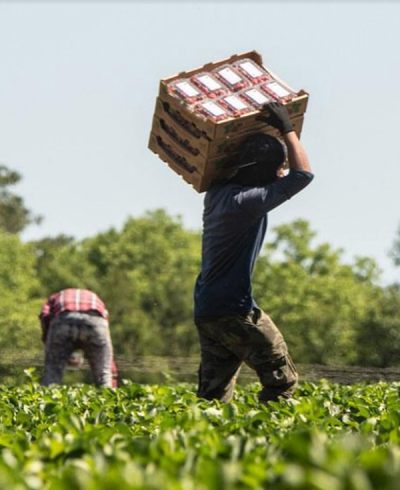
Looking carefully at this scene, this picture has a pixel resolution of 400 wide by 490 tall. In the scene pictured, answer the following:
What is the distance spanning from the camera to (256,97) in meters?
9.13

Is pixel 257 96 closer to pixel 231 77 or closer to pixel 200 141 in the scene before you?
pixel 231 77

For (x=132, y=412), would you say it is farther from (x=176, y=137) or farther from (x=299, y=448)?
(x=299, y=448)

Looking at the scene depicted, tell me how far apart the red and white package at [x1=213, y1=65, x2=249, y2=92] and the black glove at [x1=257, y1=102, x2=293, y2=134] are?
1.06ft

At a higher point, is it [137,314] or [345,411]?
[137,314]

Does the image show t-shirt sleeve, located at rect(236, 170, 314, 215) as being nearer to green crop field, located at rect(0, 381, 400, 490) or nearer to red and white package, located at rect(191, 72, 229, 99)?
red and white package, located at rect(191, 72, 229, 99)

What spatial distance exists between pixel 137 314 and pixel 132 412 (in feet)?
205

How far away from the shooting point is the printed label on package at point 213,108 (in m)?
8.90

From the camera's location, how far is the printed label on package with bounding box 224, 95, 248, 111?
8.99 meters

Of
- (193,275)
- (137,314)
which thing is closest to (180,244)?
(193,275)

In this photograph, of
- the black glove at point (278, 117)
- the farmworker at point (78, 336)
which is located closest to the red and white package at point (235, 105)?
the black glove at point (278, 117)

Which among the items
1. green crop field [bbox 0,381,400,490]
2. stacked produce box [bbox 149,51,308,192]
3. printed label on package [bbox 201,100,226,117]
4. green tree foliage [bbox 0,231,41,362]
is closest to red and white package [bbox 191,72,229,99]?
stacked produce box [bbox 149,51,308,192]

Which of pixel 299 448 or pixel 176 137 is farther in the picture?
pixel 176 137

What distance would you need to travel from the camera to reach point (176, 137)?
9383mm

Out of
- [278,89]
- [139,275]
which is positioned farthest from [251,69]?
[139,275]
